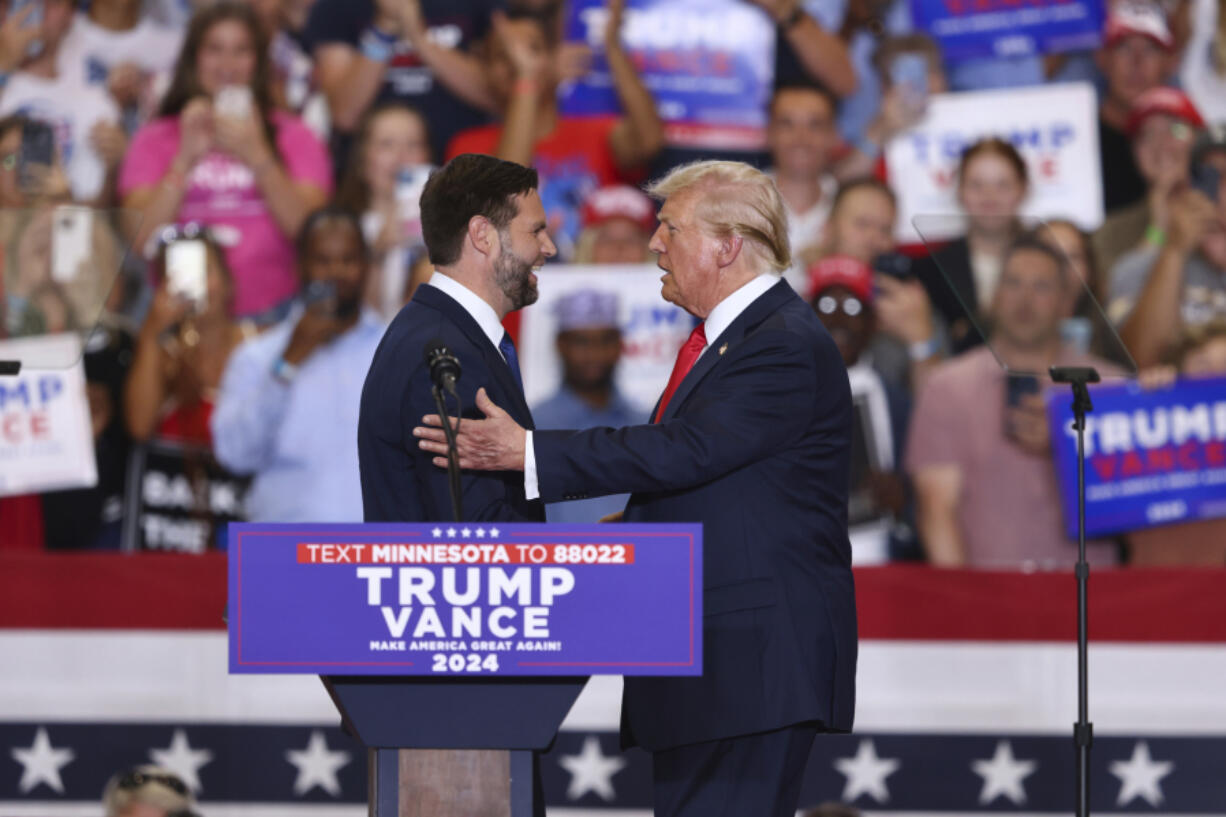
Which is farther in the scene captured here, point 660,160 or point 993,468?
point 660,160

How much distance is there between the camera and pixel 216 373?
511 cm

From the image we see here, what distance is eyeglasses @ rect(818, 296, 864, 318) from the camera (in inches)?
194

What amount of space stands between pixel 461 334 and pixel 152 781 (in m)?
1.91

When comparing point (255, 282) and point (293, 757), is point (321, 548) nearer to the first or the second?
point (293, 757)

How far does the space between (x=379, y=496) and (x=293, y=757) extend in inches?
88.9

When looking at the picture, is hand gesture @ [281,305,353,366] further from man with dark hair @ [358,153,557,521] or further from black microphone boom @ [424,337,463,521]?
black microphone boom @ [424,337,463,521]

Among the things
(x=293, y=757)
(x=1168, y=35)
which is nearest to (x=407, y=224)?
(x=293, y=757)

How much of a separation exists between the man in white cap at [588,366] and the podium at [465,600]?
3040 millimetres

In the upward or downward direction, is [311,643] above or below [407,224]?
below

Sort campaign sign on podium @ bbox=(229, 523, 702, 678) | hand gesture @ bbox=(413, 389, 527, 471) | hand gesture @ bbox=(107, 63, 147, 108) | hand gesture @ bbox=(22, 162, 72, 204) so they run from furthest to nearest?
hand gesture @ bbox=(107, 63, 147, 108)
hand gesture @ bbox=(22, 162, 72, 204)
hand gesture @ bbox=(413, 389, 527, 471)
campaign sign on podium @ bbox=(229, 523, 702, 678)

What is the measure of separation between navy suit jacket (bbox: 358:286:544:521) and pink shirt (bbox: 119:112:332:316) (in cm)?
290

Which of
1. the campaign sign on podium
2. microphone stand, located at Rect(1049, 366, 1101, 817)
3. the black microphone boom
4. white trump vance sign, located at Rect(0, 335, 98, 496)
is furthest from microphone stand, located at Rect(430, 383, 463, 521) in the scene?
white trump vance sign, located at Rect(0, 335, 98, 496)

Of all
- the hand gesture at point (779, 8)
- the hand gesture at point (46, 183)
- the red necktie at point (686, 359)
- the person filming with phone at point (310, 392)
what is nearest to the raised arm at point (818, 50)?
the hand gesture at point (779, 8)

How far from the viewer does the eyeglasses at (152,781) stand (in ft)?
12.1
